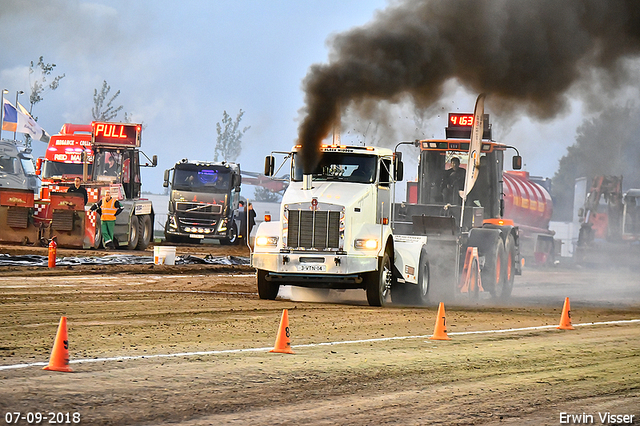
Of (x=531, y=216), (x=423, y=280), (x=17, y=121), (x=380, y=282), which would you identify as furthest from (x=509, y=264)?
(x=17, y=121)

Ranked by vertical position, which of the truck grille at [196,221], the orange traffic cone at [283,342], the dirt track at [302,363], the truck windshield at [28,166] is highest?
the truck windshield at [28,166]

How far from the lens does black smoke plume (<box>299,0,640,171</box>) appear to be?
58.7 feet

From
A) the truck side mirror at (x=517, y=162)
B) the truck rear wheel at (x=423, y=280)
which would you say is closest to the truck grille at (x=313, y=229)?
the truck rear wheel at (x=423, y=280)

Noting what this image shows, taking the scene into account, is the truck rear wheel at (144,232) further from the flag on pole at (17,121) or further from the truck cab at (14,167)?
the flag on pole at (17,121)

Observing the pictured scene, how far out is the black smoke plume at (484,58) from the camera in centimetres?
1791

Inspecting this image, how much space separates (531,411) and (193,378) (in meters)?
3.06

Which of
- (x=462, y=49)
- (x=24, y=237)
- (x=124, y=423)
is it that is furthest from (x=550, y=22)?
(x=24, y=237)

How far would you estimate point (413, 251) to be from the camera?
1830 centimetres

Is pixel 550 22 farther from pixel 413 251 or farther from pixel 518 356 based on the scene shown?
pixel 518 356

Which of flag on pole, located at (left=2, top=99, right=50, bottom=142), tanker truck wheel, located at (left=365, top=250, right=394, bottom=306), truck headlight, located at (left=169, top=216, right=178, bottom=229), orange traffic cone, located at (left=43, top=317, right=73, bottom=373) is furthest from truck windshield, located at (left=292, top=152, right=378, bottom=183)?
flag on pole, located at (left=2, top=99, right=50, bottom=142)

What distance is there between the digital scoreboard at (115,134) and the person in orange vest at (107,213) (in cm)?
218

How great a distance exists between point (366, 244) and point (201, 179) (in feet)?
75.9

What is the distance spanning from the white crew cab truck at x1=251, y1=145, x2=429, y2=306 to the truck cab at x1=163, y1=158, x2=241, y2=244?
70.2 ft

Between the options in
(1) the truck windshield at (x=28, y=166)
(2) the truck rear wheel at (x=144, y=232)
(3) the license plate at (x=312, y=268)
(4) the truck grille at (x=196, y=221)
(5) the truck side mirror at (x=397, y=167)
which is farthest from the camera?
(4) the truck grille at (x=196, y=221)
